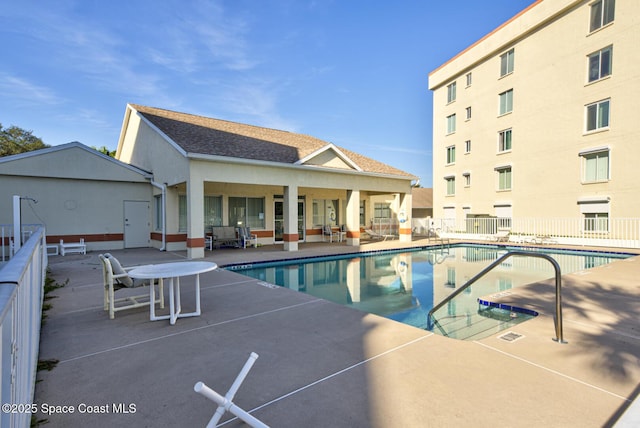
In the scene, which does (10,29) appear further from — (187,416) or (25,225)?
(187,416)

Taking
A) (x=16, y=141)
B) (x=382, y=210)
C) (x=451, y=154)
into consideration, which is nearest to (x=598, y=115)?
(x=451, y=154)

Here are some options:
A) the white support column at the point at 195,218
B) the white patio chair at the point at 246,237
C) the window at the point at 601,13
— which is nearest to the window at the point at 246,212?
the white patio chair at the point at 246,237

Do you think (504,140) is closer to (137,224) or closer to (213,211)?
(213,211)

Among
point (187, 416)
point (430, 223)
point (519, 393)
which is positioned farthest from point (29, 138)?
point (519, 393)

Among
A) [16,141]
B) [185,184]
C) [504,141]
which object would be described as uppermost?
[16,141]

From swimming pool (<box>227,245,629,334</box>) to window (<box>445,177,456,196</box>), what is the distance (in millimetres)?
10939

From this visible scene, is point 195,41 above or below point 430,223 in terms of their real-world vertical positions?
above

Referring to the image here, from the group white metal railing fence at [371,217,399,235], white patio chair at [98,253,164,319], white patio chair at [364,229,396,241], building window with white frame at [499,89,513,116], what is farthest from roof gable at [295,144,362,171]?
building window with white frame at [499,89,513,116]

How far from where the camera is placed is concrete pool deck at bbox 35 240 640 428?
2.61m

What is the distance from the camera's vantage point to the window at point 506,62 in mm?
21500

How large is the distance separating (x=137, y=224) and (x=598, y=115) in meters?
23.8

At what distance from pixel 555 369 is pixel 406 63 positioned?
20682 millimetres

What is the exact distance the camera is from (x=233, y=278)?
809 cm

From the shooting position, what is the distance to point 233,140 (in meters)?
14.8
